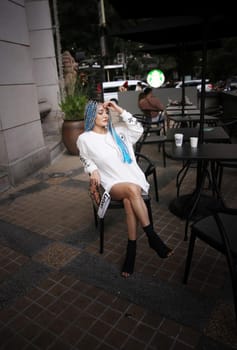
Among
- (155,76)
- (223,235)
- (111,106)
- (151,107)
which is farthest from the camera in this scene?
(155,76)

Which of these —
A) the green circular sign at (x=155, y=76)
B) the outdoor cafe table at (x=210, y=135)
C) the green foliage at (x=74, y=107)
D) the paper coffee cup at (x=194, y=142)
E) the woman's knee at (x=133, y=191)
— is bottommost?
the woman's knee at (x=133, y=191)

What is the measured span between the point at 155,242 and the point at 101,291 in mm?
592

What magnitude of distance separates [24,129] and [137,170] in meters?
2.98

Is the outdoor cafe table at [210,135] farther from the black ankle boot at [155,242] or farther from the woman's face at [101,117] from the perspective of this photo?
the black ankle boot at [155,242]

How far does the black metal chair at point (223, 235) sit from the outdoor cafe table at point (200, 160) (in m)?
0.73

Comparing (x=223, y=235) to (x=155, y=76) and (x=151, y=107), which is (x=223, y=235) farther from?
(x=155, y=76)

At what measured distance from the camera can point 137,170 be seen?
2648 mm

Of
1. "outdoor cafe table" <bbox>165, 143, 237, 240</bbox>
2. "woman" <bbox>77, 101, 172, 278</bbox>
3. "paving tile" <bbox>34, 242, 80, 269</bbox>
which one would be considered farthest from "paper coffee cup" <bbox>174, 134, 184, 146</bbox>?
"paving tile" <bbox>34, 242, 80, 269</bbox>

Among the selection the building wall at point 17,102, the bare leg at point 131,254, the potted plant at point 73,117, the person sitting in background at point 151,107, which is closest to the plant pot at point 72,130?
the potted plant at point 73,117

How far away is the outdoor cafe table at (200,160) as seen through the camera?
8.88ft

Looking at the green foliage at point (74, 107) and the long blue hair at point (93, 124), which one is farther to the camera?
the green foliage at point (74, 107)

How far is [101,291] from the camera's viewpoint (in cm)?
222

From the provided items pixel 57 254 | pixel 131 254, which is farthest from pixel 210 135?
pixel 57 254

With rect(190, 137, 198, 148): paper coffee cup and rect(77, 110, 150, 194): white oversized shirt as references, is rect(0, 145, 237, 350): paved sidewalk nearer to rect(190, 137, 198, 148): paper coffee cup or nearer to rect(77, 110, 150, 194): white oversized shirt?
rect(77, 110, 150, 194): white oversized shirt
